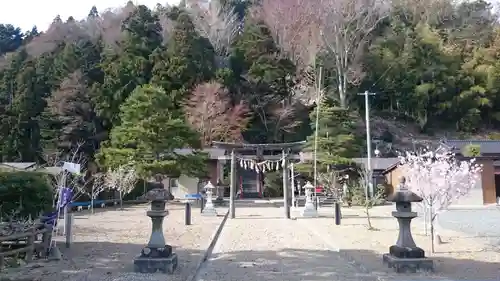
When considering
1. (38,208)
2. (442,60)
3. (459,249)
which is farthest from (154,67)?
(459,249)

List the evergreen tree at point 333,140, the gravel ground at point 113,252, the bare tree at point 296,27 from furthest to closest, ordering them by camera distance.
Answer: the bare tree at point 296,27
the evergreen tree at point 333,140
the gravel ground at point 113,252

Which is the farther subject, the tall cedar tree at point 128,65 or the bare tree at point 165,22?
the bare tree at point 165,22

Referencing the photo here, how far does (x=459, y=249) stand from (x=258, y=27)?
119 feet

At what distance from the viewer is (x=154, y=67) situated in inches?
1544

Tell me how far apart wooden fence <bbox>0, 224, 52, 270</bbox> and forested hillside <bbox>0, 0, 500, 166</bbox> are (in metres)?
24.0

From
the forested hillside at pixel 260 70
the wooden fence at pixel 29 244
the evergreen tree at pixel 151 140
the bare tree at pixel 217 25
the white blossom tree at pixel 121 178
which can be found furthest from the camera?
the bare tree at pixel 217 25

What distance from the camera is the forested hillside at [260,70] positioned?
37.1m

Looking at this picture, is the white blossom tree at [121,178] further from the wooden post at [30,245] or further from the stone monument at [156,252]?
the stone monument at [156,252]

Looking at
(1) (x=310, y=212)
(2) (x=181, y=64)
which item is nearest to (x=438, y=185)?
(1) (x=310, y=212)

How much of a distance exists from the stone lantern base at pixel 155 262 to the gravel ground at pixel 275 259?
1.89ft

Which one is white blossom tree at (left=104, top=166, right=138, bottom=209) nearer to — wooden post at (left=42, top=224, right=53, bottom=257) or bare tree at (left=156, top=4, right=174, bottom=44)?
wooden post at (left=42, top=224, right=53, bottom=257)

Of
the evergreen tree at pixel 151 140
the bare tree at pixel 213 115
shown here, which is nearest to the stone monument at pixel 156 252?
the evergreen tree at pixel 151 140

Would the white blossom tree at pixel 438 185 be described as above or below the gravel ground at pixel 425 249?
above

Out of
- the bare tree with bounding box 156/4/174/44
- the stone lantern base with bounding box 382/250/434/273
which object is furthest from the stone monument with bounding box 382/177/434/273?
the bare tree with bounding box 156/4/174/44
